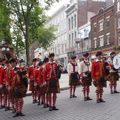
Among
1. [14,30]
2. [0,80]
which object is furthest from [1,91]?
[14,30]

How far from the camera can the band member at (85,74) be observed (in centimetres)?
1633

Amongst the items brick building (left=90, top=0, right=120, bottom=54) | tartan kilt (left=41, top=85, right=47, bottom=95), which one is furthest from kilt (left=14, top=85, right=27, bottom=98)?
brick building (left=90, top=0, right=120, bottom=54)

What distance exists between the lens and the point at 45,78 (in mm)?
14516

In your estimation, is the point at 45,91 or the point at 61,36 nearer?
the point at 45,91

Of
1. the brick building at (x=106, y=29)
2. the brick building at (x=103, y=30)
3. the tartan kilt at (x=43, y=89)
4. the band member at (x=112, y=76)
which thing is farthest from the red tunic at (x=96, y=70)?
the brick building at (x=103, y=30)

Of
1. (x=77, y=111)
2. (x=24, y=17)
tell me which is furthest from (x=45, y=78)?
(x=24, y=17)

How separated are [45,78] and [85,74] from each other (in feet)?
8.16

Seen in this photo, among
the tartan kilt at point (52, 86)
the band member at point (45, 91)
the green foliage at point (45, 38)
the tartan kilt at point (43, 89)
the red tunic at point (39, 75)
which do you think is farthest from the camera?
the green foliage at point (45, 38)

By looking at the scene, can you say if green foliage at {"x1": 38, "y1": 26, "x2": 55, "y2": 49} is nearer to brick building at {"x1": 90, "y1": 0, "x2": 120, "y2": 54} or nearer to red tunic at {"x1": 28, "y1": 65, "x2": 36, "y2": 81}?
brick building at {"x1": 90, "y1": 0, "x2": 120, "y2": 54}

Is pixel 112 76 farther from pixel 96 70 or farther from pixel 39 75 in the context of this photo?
pixel 39 75

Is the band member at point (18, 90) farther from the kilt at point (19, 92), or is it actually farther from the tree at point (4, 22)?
the tree at point (4, 22)

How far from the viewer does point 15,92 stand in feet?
44.3

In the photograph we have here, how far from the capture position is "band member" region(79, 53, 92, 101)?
16.3m

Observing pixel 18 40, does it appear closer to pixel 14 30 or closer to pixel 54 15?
pixel 14 30
